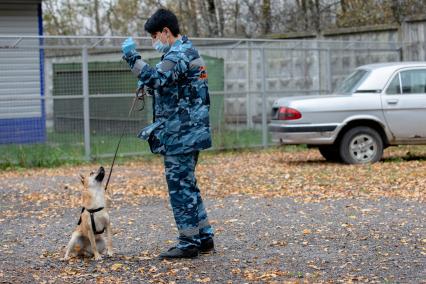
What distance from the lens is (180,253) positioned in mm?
7027

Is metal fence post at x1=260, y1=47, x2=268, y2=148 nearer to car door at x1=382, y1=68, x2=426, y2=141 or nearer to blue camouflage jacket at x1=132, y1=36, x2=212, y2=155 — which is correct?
car door at x1=382, y1=68, x2=426, y2=141

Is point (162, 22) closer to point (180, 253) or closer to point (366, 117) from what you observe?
point (180, 253)

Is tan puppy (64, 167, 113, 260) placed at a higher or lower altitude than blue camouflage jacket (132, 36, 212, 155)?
lower

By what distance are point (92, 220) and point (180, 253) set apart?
30.0 inches

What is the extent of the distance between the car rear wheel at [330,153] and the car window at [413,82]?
1468 millimetres

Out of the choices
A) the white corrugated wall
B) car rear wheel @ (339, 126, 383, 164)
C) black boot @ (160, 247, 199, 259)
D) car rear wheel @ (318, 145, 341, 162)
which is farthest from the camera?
the white corrugated wall

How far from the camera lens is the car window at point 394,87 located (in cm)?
1423

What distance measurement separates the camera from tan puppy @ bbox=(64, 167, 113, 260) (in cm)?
710

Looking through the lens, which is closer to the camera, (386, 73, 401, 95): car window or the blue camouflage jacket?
the blue camouflage jacket

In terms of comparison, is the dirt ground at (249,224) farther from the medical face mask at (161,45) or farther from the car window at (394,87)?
the medical face mask at (161,45)

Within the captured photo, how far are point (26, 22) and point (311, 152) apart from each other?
23.0 ft

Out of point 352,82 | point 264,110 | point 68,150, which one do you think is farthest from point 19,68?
point 352,82

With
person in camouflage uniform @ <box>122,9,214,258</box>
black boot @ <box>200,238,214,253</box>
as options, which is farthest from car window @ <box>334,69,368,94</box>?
person in camouflage uniform @ <box>122,9,214,258</box>

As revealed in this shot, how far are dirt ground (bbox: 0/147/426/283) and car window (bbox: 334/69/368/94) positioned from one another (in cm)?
128
